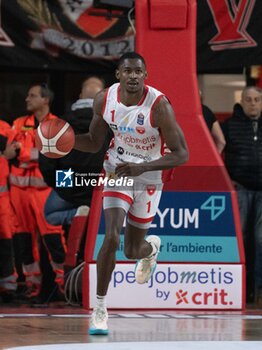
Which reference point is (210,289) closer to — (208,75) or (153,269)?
(153,269)

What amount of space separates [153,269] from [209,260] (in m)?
1.06

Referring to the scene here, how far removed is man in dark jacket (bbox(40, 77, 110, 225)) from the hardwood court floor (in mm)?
1167

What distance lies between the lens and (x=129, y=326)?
985 cm

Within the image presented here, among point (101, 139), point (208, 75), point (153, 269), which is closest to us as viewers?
point (101, 139)

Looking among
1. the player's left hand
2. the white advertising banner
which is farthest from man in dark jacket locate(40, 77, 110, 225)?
the player's left hand

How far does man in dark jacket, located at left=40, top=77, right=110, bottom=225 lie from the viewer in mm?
11836

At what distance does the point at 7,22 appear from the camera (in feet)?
43.3

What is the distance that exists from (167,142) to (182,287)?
227 centimetres

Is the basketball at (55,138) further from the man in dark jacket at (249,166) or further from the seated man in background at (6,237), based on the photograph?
the man in dark jacket at (249,166)

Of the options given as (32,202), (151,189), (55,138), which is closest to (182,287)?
(151,189)

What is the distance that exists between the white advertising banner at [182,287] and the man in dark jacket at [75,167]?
1.10 meters

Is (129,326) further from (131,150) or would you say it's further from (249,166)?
(249,166)

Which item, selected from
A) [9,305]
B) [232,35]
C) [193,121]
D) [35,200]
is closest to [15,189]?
[35,200]

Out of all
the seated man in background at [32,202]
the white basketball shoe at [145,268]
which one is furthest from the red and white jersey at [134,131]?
the seated man in background at [32,202]
